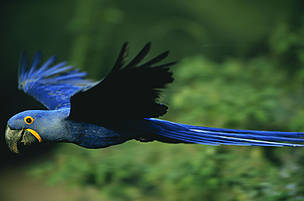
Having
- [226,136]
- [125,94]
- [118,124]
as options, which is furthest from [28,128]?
[226,136]

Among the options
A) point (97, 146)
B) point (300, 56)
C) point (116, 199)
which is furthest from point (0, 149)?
point (300, 56)

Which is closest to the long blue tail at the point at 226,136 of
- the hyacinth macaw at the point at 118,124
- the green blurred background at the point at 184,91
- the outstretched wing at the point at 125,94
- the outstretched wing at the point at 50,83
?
the hyacinth macaw at the point at 118,124

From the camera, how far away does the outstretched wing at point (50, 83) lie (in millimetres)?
3277

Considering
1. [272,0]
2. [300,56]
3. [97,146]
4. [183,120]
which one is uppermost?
[272,0]

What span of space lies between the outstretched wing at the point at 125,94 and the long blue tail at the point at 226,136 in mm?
270

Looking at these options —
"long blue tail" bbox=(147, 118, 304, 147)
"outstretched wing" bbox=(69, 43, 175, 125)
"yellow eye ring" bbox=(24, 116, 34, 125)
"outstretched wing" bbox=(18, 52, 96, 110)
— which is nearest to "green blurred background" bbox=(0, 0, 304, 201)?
"long blue tail" bbox=(147, 118, 304, 147)

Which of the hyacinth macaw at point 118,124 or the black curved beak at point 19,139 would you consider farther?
the black curved beak at point 19,139

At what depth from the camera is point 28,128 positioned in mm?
2529

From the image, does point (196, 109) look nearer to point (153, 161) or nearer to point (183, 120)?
point (183, 120)

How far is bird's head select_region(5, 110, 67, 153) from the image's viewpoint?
2.52 meters

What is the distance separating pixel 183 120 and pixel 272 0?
11.7 ft

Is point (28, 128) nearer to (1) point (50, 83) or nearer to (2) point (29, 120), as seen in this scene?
(2) point (29, 120)

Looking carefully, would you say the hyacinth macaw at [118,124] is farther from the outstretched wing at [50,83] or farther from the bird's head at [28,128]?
the outstretched wing at [50,83]

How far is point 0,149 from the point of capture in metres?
5.41
